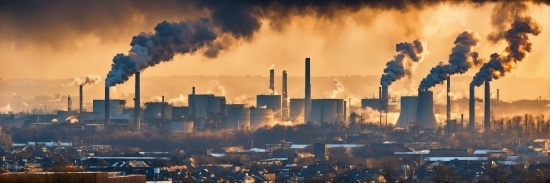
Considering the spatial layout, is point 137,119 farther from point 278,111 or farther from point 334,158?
point 334,158

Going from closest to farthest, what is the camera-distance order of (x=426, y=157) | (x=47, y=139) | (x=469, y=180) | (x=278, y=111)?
(x=469, y=180) → (x=426, y=157) → (x=47, y=139) → (x=278, y=111)

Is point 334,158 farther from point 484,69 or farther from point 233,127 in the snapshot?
point 233,127

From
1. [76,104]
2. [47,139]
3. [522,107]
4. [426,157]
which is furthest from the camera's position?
[76,104]

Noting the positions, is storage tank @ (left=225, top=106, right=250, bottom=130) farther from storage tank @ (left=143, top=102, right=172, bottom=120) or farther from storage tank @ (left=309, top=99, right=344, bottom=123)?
storage tank @ (left=143, top=102, right=172, bottom=120)

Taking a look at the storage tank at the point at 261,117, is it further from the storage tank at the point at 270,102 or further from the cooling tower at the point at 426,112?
the cooling tower at the point at 426,112

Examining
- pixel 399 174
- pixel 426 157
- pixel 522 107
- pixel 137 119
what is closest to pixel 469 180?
pixel 399 174

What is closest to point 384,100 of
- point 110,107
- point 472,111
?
point 472,111

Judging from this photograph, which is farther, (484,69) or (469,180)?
(484,69)
